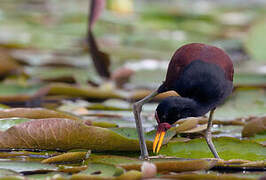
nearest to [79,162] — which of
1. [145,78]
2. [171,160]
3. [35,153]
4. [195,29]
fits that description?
[35,153]

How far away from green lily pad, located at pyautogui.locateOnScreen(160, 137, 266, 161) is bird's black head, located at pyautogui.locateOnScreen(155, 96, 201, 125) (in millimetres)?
168

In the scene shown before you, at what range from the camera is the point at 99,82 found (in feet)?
10.6

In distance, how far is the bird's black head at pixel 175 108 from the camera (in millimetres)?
1727

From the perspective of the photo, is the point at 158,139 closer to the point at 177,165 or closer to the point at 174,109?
the point at 174,109

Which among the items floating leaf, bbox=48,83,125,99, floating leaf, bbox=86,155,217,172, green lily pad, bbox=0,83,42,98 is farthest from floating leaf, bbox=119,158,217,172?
green lily pad, bbox=0,83,42,98

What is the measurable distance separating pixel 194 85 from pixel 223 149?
306 mm

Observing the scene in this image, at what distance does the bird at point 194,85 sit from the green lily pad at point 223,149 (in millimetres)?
85

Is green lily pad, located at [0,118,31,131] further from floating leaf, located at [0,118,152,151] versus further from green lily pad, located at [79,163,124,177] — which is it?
green lily pad, located at [79,163,124,177]

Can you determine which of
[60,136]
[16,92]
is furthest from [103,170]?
[16,92]

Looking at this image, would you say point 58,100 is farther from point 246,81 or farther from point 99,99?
point 246,81

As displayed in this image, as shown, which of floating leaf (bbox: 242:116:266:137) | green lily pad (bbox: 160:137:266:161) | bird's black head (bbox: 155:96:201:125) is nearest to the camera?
bird's black head (bbox: 155:96:201:125)

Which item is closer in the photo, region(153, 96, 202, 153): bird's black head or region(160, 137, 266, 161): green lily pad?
region(153, 96, 202, 153): bird's black head

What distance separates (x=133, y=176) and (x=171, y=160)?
0.27 meters

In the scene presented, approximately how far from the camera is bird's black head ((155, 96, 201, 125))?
68.0 inches
